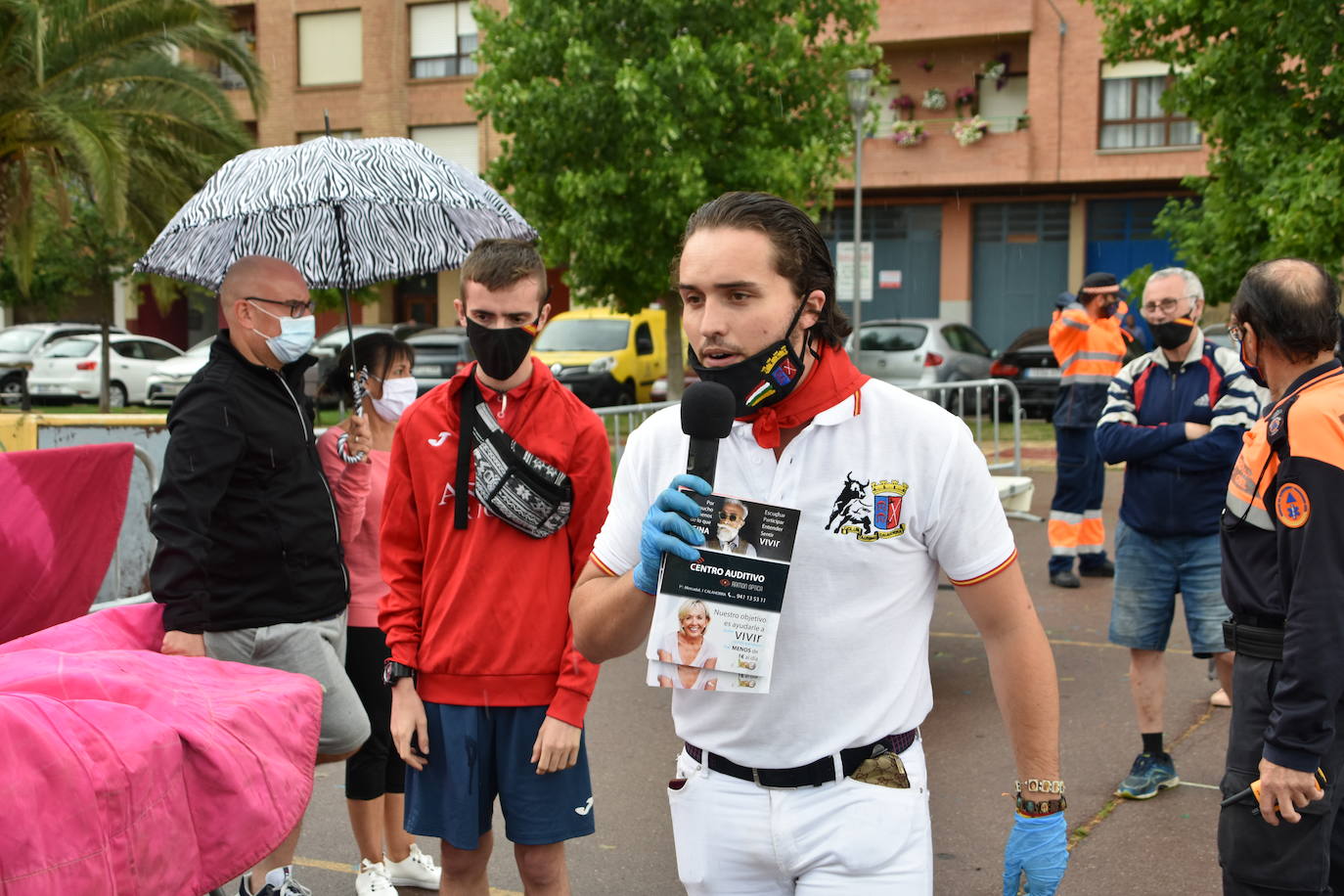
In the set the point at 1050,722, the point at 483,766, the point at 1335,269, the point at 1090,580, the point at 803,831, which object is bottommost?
the point at 1090,580

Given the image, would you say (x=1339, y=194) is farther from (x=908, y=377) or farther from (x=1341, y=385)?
(x=1341, y=385)

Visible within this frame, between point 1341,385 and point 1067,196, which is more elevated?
point 1067,196

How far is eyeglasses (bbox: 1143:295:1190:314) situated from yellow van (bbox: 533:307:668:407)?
15951mm

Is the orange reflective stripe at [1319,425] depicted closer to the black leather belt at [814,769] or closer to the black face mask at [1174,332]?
the black leather belt at [814,769]

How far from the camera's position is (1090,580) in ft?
31.7

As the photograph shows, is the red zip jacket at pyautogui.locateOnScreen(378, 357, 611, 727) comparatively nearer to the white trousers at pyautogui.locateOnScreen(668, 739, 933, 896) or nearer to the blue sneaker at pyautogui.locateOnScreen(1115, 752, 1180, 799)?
the white trousers at pyautogui.locateOnScreen(668, 739, 933, 896)

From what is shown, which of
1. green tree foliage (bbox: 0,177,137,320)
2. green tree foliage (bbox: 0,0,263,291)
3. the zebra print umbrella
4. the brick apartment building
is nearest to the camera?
the zebra print umbrella

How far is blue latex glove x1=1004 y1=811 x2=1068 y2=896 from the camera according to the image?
249 centimetres

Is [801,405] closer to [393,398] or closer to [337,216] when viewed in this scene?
[393,398]

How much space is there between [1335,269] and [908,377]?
8.29 meters

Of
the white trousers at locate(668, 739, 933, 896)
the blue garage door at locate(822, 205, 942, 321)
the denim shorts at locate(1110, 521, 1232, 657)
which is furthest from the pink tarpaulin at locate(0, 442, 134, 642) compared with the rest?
the blue garage door at locate(822, 205, 942, 321)

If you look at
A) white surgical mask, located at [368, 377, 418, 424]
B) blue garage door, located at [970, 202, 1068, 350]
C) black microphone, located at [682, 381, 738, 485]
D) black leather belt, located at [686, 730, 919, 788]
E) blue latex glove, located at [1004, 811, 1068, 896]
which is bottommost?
blue latex glove, located at [1004, 811, 1068, 896]

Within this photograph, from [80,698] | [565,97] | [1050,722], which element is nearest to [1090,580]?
[1050,722]

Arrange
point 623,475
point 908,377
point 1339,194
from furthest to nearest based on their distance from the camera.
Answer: point 908,377, point 1339,194, point 623,475
